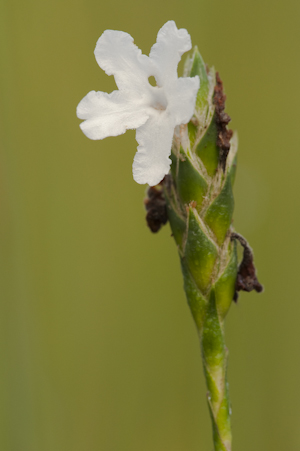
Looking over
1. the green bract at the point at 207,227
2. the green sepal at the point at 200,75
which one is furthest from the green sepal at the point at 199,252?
the green sepal at the point at 200,75

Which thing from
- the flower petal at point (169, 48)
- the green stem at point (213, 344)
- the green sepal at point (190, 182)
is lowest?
the green stem at point (213, 344)

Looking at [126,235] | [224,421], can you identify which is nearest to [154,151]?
[224,421]

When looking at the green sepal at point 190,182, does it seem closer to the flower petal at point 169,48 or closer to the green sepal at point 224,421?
the flower petal at point 169,48

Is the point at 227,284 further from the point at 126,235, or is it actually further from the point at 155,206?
the point at 126,235

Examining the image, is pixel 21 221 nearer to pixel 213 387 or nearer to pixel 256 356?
pixel 256 356

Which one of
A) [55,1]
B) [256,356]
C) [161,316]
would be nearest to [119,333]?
[161,316]

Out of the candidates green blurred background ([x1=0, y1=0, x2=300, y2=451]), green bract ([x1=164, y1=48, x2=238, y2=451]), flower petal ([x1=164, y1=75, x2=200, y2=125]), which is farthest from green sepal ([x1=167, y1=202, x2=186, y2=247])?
green blurred background ([x1=0, y1=0, x2=300, y2=451])

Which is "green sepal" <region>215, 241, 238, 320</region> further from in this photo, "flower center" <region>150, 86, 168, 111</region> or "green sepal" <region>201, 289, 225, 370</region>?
"flower center" <region>150, 86, 168, 111</region>
